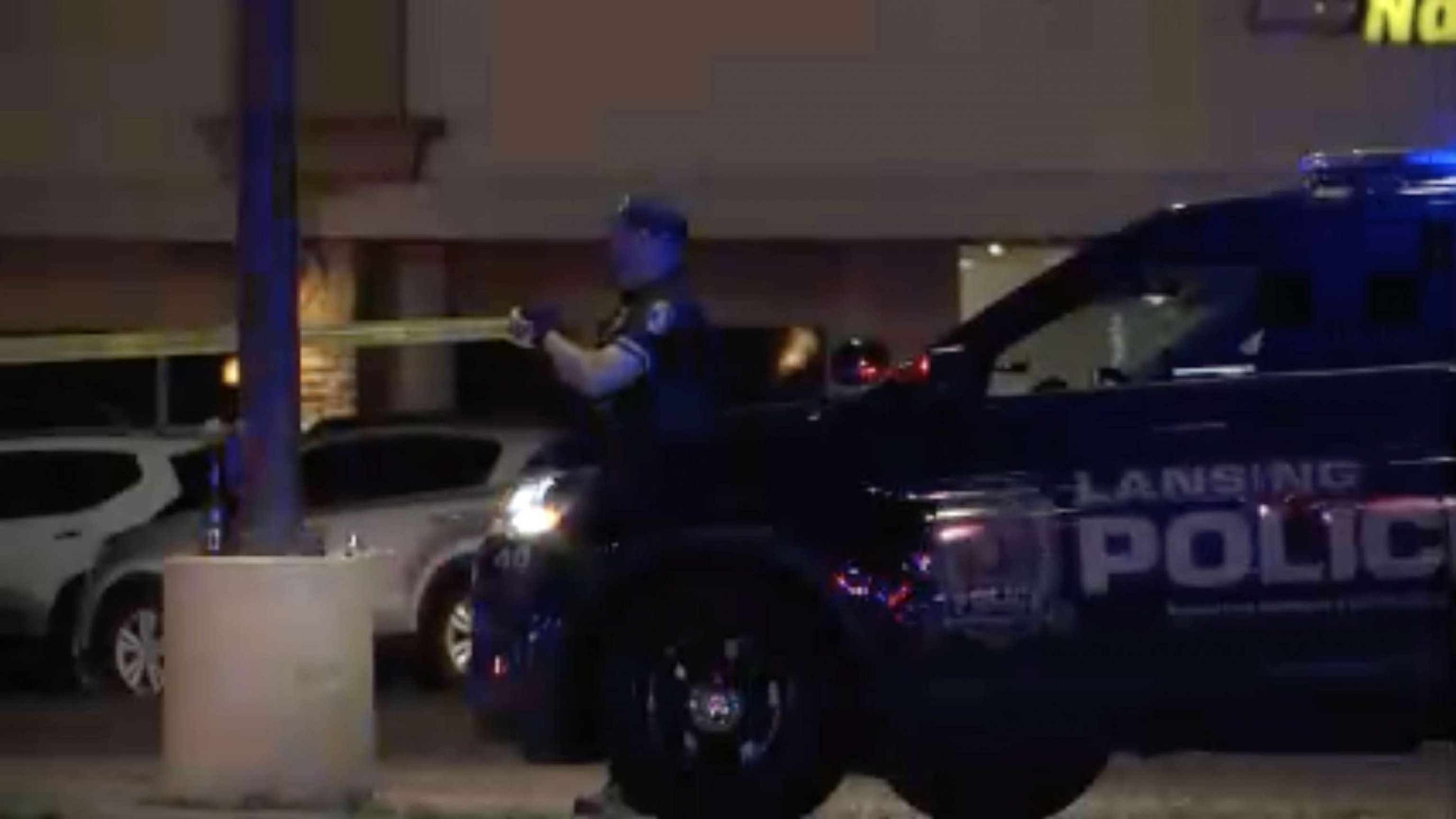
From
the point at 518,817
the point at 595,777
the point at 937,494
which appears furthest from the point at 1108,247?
the point at 595,777

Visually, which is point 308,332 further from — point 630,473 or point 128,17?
point 630,473

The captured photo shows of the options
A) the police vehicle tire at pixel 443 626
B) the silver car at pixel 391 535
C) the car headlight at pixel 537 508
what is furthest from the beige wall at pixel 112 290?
the car headlight at pixel 537 508

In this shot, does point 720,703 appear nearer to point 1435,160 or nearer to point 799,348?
point 1435,160

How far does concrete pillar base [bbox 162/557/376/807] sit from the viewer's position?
33.3 feet

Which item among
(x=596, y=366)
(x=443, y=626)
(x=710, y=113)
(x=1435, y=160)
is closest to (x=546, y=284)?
(x=710, y=113)

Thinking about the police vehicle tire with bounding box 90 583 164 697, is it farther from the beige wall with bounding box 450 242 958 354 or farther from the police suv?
the police suv

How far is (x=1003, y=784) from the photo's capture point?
32.1 feet

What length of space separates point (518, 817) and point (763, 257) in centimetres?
982

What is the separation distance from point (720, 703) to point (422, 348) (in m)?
11.1

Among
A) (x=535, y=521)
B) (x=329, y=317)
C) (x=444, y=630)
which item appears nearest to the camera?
(x=535, y=521)

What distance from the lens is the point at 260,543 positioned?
1043 cm

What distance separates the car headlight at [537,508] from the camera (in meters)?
9.11

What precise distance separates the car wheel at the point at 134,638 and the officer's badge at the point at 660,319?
7213 millimetres

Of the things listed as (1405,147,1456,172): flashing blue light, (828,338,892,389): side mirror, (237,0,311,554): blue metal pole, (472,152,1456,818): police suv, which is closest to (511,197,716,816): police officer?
(828,338,892,389): side mirror
